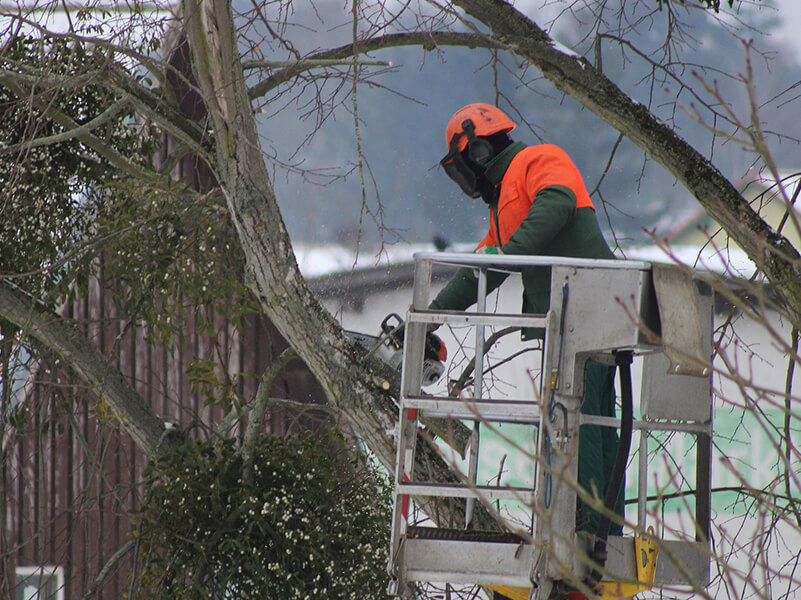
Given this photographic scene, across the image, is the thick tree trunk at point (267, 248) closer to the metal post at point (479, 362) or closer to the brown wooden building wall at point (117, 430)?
the metal post at point (479, 362)

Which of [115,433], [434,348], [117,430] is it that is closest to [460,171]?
[434,348]

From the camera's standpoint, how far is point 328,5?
21.2ft

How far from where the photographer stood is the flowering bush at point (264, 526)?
395 centimetres

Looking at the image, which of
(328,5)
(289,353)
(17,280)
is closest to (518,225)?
(289,353)

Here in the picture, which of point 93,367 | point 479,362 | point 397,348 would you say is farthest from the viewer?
point 93,367

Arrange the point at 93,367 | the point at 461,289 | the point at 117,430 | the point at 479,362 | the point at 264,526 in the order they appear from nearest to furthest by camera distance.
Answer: the point at 479,362
the point at 461,289
the point at 264,526
the point at 93,367
the point at 117,430

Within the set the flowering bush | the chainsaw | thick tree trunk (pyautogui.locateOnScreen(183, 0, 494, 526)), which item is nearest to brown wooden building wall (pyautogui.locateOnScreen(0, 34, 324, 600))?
the flowering bush

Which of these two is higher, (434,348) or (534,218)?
(534,218)

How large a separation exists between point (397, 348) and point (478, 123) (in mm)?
861

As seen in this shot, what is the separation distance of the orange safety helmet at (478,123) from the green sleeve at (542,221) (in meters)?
0.34

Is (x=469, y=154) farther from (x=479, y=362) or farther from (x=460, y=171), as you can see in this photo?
(x=479, y=362)

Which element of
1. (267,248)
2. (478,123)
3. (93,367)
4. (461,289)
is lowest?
(93,367)

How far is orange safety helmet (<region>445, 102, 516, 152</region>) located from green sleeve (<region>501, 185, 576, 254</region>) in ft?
1.13

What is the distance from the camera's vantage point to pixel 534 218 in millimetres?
2945
